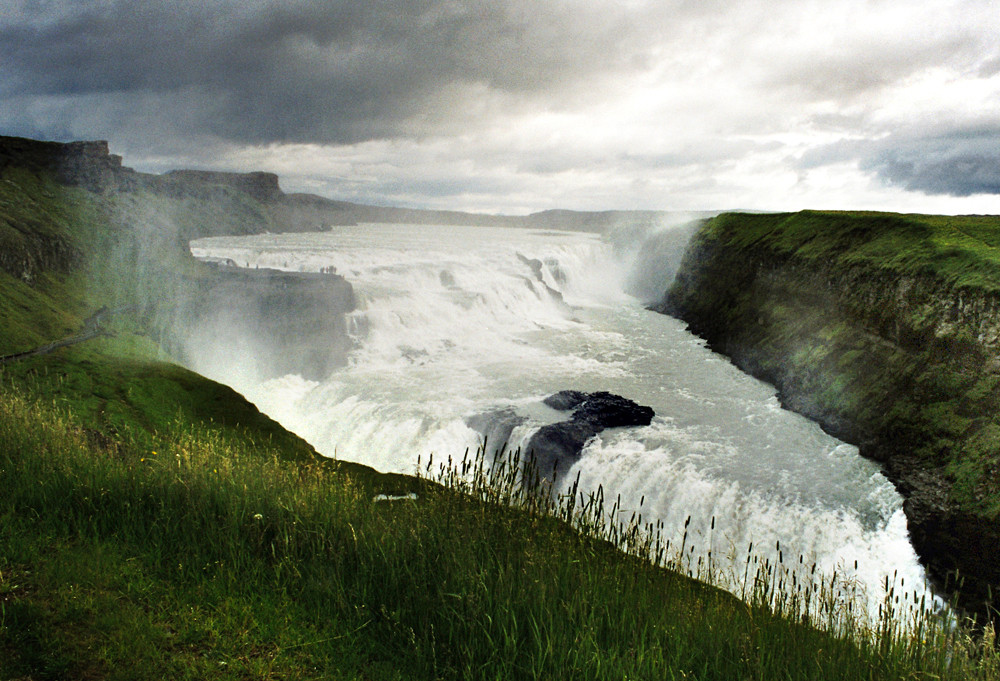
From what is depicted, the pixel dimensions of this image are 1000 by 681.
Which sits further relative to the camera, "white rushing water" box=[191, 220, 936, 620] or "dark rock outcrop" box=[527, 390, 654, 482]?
"dark rock outcrop" box=[527, 390, 654, 482]

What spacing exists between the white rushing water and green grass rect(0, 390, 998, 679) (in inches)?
41.5

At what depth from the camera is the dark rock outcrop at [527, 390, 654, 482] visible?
22375mm

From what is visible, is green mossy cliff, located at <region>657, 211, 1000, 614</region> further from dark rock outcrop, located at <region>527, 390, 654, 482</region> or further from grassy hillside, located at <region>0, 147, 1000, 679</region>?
Result: grassy hillside, located at <region>0, 147, 1000, 679</region>

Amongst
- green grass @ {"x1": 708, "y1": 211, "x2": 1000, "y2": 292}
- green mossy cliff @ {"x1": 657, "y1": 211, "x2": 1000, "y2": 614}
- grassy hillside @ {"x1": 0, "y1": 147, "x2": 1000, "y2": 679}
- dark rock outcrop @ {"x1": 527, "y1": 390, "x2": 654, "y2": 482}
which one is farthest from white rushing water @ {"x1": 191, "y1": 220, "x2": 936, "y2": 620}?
green grass @ {"x1": 708, "y1": 211, "x2": 1000, "y2": 292}

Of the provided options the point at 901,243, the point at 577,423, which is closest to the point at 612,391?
the point at 577,423

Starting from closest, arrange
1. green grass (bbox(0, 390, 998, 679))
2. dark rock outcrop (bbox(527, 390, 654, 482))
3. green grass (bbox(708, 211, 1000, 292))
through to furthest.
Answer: green grass (bbox(0, 390, 998, 679)), dark rock outcrop (bbox(527, 390, 654, 482)), green grass (bbox(708, 211, 1000, 292))

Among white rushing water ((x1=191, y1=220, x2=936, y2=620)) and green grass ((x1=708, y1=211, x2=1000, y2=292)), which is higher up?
green grass ((x1=708, y1=211, x2=1000, y2=292))

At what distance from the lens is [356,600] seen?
5.07 m

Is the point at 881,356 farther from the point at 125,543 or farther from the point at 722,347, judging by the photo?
the point at 125,543

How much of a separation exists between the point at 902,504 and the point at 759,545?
5.57 m

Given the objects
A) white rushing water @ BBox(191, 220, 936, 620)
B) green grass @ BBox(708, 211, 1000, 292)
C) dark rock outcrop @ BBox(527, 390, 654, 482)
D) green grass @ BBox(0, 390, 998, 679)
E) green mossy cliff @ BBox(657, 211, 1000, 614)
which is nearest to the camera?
green grass @ BBox(0, 390, 998, 679)

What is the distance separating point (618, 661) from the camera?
165 inches

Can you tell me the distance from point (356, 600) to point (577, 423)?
779 inches

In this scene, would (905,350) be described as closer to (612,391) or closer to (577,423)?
(612,391)
